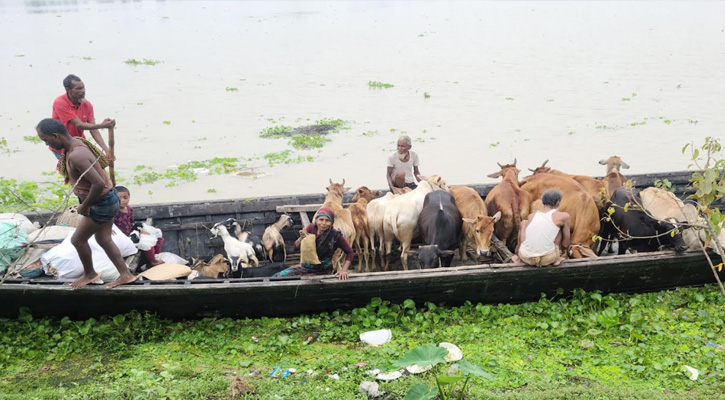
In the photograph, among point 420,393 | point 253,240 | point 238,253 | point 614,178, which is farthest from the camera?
point 614,178

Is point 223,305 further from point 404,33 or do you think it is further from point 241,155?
point 404,33

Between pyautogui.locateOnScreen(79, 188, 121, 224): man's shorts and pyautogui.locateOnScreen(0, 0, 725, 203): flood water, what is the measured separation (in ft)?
22.5

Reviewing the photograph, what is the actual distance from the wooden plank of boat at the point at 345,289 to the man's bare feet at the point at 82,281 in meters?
0.08

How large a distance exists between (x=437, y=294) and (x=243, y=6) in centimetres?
5116

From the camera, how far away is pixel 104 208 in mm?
5801

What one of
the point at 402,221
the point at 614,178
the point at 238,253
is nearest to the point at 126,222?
the point at 238,253

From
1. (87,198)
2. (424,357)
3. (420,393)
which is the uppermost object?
(87,198)

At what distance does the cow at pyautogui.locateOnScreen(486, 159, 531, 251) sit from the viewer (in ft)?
24.8

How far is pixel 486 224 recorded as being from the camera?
22.6ft

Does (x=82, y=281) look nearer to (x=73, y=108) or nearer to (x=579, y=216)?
(x=73, y=108)

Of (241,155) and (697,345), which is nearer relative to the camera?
(697,345)

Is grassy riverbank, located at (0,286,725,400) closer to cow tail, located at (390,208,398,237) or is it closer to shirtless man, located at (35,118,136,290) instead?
shirtless man, located at (35,118,136,290)

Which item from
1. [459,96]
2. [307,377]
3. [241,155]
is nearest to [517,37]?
[459,96]

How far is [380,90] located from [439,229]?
51.7ft
